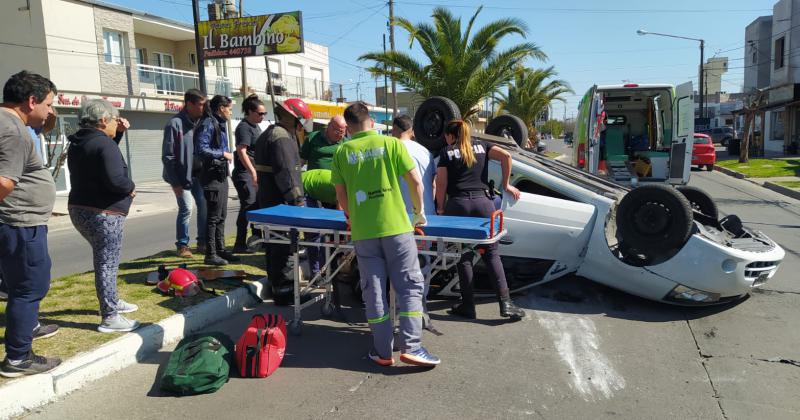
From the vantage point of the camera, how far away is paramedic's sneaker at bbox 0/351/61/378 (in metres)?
3.47

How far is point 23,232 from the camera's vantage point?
351 centimetres

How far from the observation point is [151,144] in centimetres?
2336

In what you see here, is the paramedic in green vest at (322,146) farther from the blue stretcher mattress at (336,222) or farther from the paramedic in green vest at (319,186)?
the blue stretcher mattress at (336,222)

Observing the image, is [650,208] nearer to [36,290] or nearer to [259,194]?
[259,194]

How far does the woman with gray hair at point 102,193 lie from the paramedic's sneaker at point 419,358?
216 centimetres

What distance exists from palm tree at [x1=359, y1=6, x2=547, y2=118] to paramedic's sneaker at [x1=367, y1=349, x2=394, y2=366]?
43.0 feet

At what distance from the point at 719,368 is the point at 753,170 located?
68.8 ft

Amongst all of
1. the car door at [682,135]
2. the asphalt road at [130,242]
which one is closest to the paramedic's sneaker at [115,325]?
the asphalt road at [130,242]

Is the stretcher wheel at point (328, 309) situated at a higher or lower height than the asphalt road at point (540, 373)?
higher

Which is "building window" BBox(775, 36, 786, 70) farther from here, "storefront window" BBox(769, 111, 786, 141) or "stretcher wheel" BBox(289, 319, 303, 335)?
"stretcher wheel" BBox(289, 319, 303, 335)

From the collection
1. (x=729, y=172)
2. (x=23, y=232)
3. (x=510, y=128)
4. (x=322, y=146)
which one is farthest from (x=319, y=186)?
(x=729, y=172)

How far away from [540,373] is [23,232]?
11.5ft

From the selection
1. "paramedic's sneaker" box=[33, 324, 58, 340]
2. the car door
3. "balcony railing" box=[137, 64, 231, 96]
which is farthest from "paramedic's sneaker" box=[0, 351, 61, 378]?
"balcony railing" box=[137, 64, 231, 96]

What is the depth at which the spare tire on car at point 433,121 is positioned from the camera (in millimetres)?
7395
